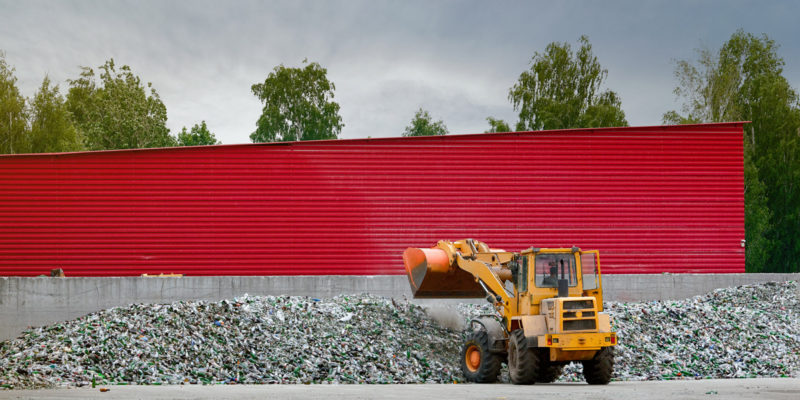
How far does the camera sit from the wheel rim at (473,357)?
475 inches

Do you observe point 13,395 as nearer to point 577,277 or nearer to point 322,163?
point 577,277

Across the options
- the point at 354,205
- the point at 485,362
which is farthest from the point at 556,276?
the point at 354,205

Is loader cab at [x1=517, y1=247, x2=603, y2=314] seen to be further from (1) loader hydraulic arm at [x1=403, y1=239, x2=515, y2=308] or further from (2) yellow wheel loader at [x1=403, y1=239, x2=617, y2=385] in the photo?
(1) loader hydraulic arm at [x1=403, y1=239, x2=515, y2=308]

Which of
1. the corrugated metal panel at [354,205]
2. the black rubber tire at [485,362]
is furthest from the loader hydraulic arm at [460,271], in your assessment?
the corrugated metal panel at [354,205]

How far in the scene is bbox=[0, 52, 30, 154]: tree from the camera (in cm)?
4344

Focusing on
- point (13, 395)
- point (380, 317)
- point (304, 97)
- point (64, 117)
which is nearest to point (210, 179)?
point (380, 317)

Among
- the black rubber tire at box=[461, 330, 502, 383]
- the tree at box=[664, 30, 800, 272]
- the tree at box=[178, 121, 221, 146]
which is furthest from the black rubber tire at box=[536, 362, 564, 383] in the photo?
the tree at box=[178, 121, 221, 146]

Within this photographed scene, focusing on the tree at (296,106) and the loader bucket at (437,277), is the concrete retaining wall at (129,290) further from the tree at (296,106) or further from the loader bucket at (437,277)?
the tree at (296,106)

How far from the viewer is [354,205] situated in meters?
20.9

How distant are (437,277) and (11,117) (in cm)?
3830

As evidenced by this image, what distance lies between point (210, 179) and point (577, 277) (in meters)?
12.1

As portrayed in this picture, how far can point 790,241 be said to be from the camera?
143 feet

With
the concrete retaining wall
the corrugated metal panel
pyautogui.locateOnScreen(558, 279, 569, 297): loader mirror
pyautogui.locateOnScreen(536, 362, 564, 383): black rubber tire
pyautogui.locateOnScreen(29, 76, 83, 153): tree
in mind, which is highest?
pyautogui.locateOnScreen(29, 76, 83, 153): tree

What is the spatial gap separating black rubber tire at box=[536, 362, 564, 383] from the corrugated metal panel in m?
9.17
